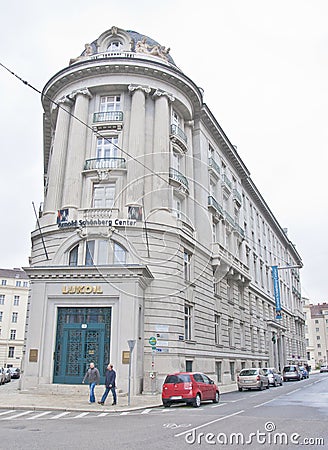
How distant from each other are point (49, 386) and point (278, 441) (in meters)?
16.1

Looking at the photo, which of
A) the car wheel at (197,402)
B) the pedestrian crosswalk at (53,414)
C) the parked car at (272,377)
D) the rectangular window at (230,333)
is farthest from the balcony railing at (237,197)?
the pedestrian crosswalk at (53,414)

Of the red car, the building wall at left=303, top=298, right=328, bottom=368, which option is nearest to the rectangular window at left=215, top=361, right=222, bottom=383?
the red car

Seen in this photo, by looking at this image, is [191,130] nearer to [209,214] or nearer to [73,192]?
[209,214]

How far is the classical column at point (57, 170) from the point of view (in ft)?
96.0

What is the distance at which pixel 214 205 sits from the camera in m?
35.9

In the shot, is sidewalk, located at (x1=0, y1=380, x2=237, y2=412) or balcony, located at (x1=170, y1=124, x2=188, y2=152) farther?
balcony, located at (x1=170, y1=124, x2=188, y2=152)

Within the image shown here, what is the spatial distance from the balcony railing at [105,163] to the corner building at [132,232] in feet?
0.25

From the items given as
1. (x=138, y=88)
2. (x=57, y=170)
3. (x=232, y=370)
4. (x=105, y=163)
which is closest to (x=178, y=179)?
(x=105, y=163)

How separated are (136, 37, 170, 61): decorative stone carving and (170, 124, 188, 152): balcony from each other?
5536mm

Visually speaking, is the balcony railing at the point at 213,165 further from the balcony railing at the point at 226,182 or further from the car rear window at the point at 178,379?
the car rear window at the point at 178,379

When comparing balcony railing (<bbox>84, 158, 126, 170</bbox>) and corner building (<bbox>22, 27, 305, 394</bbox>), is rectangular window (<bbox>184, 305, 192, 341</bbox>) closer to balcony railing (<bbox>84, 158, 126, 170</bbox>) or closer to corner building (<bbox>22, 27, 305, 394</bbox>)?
corner building (<bbox>22, 27, 305, 394</bbox>)

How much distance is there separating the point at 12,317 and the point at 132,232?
64574 mm

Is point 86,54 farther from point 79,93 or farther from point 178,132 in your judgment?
point 178,132

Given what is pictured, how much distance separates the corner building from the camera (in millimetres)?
24328
